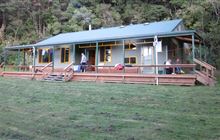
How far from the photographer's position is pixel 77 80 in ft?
61.5

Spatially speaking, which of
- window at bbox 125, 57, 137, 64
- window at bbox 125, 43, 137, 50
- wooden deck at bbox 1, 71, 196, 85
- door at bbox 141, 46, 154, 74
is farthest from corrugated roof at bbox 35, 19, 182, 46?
wooden deck at bbox 1, 71, 196, 85

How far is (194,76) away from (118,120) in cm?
821

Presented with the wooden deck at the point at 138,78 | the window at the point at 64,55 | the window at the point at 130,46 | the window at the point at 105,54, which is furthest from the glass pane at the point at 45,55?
the window at the point at 130,46

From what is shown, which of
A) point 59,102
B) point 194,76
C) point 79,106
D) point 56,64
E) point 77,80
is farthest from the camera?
point 56,64

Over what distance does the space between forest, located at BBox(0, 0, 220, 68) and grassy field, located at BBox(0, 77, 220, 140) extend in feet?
87.8

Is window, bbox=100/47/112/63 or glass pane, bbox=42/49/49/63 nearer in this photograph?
window, bbox=100/47/112/63

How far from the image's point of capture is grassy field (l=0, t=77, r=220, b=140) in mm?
5766

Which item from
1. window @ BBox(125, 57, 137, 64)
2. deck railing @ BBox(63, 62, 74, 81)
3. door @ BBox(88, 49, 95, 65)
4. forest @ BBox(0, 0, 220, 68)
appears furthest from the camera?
forest @ BBox(0, 0, 220, 68)

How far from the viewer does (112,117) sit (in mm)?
7297

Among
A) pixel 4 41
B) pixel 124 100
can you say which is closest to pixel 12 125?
pixel 124 100

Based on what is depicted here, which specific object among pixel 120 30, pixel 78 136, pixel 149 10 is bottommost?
pixel 78 136

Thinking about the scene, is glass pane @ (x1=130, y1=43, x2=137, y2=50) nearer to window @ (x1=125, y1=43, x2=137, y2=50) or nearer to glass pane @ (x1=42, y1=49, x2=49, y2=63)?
window @ (x1=125, y1=43, x2=137, y2=50)

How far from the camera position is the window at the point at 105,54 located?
72.0 feet

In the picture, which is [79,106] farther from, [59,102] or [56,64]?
[56,64]
